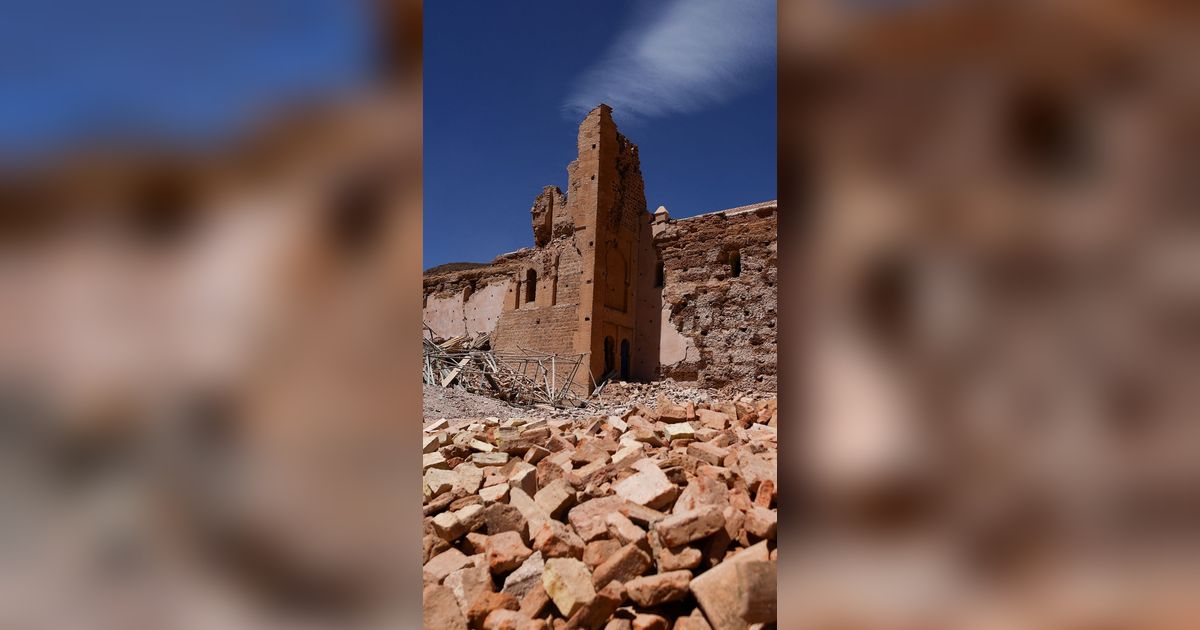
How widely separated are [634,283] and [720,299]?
3604 mm

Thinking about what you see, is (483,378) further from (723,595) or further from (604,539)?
(723,595)

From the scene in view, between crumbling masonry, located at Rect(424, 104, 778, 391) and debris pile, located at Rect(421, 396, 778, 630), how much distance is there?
1047 cm

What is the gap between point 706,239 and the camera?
15.4 metres

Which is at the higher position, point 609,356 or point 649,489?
point 609,356

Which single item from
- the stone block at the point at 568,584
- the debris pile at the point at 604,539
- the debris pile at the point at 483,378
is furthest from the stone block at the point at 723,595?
the debris pile at the point at 483,378

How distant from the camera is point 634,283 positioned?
17797 mm

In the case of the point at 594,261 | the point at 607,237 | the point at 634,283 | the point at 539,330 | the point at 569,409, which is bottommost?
the point at 569,409

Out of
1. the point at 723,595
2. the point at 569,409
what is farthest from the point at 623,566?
the point at 569,409

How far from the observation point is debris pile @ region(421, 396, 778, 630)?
1.97m
